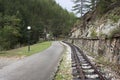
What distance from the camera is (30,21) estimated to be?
295ft

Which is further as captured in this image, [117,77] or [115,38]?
[115,38]

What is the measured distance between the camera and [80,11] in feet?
253

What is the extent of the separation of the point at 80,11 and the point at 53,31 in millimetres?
54425

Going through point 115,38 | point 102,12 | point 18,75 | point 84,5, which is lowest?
point 18,75

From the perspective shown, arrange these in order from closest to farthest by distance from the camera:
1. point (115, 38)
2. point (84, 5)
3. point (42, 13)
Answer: point (115, 38) < point (84, 5) < point (42, 13)

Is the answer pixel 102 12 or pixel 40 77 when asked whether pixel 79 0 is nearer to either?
pixel 102 12

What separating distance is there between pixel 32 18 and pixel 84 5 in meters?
24.4

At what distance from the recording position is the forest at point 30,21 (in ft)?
155

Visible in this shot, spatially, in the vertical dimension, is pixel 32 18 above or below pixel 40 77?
above

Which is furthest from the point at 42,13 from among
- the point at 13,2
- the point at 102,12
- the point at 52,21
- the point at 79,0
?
the point at 102,12

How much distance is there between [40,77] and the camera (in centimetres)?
1396

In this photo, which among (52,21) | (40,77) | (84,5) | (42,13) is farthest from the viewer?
(52,21)

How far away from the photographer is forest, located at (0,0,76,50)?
155 ft

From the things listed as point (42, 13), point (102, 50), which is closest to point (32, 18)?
point (42, 13)
